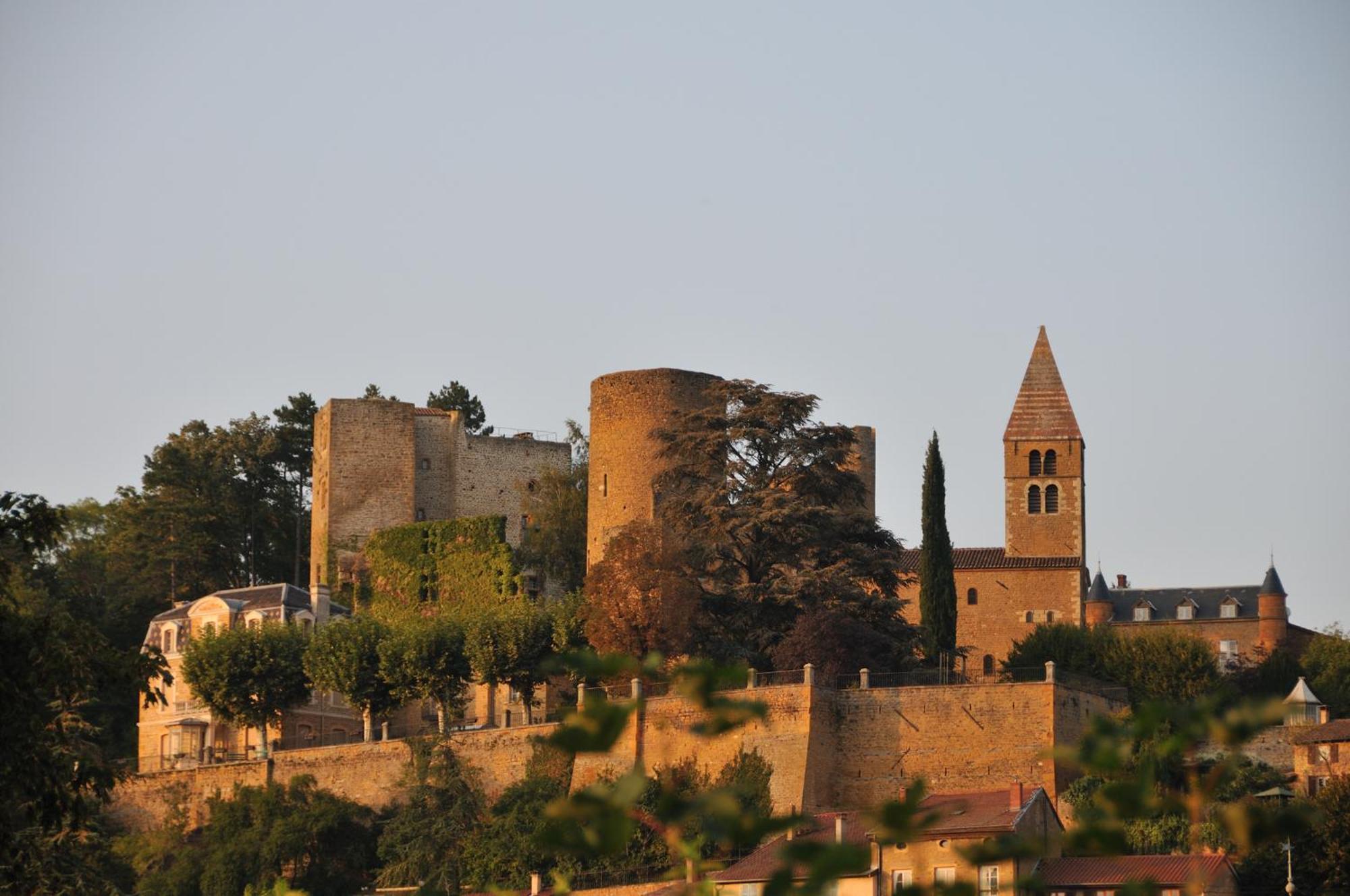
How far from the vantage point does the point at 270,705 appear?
4791cm

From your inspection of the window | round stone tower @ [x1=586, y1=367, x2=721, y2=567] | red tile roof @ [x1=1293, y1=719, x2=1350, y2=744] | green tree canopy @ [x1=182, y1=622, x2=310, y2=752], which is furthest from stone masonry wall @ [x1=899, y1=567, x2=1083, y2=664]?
the window

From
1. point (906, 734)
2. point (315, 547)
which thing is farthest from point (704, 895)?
point (315, 547)

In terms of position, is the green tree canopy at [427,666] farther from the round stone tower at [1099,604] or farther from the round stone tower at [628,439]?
the round stone tower at [1099,604]

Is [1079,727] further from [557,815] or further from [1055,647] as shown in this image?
[557,815]

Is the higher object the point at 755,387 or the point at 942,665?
the point at 755,387

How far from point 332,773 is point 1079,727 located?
51.3 ft

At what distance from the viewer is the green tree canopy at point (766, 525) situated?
140 ft

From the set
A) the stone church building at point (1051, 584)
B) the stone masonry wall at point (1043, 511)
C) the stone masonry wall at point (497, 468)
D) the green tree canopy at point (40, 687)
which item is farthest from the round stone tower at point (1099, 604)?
the green tree canopy at point (40, 687)

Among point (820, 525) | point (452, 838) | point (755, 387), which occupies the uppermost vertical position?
point (755, 387)

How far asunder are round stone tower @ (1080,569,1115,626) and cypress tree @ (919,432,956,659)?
513 inches

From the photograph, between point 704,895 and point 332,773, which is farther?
point 332,773

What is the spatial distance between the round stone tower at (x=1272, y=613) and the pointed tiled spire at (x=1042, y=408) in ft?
20.4

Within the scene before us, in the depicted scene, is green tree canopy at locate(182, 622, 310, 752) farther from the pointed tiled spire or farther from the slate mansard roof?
the pointed tiled spire

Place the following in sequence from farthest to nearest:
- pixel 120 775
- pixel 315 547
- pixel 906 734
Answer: pixel 315 547 < pixel 906 734 < pixel 120 775
